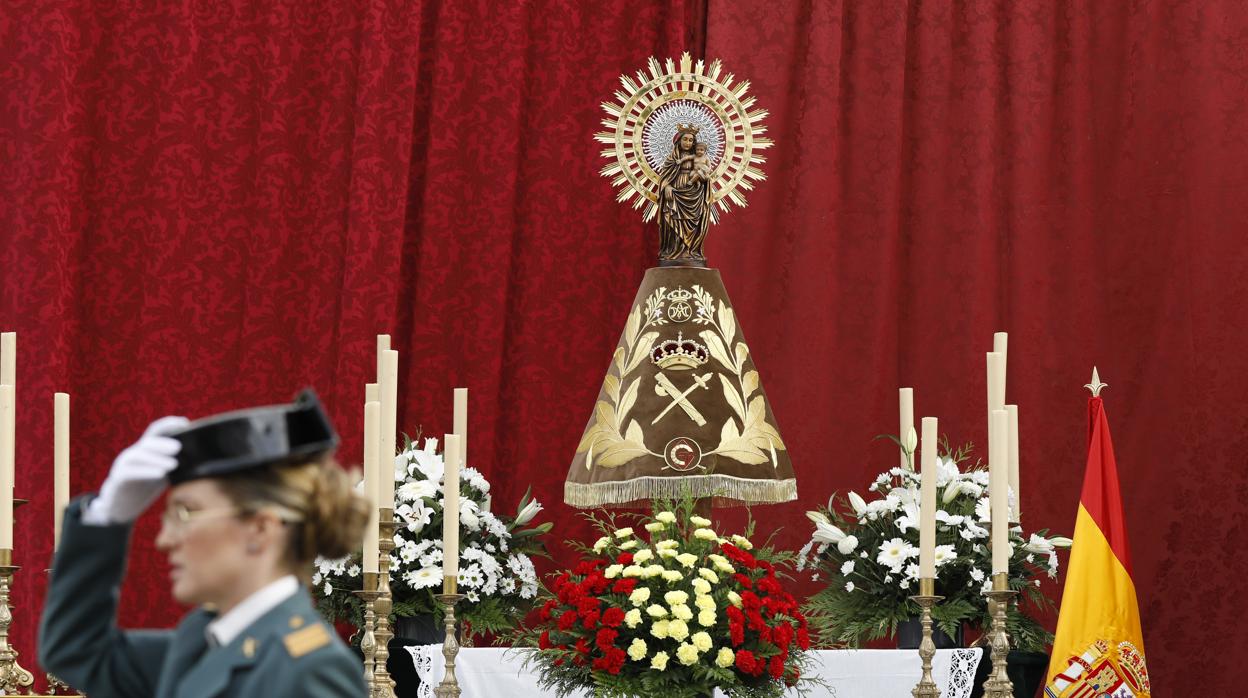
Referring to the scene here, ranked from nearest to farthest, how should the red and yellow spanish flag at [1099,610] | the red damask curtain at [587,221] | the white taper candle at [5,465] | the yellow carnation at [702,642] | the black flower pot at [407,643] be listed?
the white taper candle at [5,465] → the yellow carnation at [702,642] → the black flower pot at [407,643] → the red and yellow spanish flag at [1099,610] → the red damask curtain at [587,221]

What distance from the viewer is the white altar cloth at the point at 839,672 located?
142 inches

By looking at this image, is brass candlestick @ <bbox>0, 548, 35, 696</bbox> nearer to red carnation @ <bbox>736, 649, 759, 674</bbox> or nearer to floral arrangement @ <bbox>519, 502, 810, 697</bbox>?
floral arrangement @ <bbox>519, 502, 810, 697</bbox>

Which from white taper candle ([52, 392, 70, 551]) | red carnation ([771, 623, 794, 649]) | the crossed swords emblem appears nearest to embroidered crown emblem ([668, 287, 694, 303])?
the crossed swords emblem

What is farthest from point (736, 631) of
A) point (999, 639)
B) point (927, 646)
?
point (999, 639)

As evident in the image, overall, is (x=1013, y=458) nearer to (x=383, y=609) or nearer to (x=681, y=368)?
(x=681, y=368)

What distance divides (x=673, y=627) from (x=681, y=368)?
982 mm

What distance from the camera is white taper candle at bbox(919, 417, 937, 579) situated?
3.21 metres

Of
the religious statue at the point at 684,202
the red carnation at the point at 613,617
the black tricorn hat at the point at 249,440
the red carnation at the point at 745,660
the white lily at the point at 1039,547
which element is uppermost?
the religious statue at the point at 684,202

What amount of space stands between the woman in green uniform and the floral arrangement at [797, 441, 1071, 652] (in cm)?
236

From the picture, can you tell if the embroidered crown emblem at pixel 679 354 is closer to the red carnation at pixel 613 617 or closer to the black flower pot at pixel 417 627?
the black flower pot at pixel 417 627

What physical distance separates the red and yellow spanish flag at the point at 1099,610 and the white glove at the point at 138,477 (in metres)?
2.68

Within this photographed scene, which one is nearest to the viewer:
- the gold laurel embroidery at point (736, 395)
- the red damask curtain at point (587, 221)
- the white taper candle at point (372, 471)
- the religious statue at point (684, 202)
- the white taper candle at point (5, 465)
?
the white taper candle at point (372, 471)

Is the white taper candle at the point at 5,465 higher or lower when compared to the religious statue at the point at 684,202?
lower

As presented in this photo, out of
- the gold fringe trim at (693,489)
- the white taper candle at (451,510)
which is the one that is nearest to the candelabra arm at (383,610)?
the white taper candle at (451,510)
